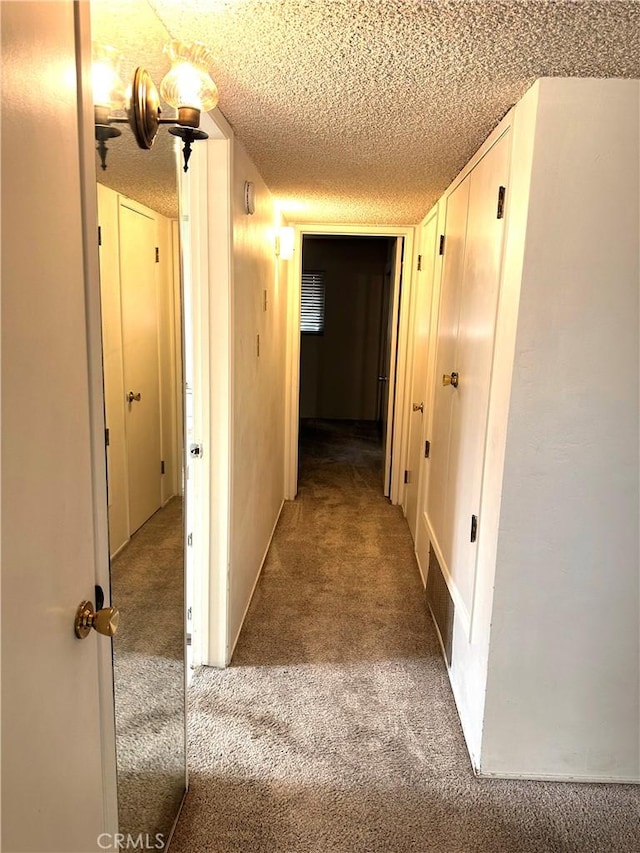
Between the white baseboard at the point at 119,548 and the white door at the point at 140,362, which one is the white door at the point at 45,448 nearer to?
the white baseboard at the point at 119,548

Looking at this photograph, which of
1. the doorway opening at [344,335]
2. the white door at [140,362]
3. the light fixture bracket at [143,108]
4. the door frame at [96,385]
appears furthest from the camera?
the doorway opening at [344,335]

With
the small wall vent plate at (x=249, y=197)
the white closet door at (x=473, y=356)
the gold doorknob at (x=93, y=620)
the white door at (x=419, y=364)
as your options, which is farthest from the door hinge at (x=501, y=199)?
the gold doorknob at (x=93, y=620)

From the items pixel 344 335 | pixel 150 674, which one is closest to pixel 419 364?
pixel 150 674

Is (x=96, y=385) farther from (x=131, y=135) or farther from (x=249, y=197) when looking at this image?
(x=249, y=197)

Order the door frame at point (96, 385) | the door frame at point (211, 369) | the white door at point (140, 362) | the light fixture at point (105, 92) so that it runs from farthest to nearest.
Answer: the door frame at point (211, 369)
the white door at point (140, 362)
the light fixture at point (105, 92)
the door frame at point (96, 385)

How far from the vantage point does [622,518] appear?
1.61m

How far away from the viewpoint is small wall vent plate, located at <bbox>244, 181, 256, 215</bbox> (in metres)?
2.23

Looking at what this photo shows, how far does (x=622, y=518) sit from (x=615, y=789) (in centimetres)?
89

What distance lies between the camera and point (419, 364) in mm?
3650

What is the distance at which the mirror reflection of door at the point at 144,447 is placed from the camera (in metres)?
1.09

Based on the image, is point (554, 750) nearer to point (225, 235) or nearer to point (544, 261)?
point (544, 261)

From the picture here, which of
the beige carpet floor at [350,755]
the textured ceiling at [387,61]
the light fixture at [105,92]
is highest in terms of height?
the textured ceiling at [387,61]
